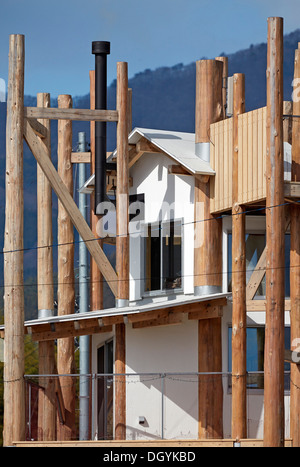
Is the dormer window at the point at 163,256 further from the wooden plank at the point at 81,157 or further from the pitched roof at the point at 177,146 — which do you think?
the wooden plank at the point at 81,157

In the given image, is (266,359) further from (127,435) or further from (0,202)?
(0,202)

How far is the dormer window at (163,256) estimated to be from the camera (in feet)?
81.9

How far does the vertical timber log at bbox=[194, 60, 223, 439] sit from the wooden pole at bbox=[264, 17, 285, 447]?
15.3ft

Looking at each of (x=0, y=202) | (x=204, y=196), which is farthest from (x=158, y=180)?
(x=0, y=202)

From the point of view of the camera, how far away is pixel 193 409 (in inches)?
918

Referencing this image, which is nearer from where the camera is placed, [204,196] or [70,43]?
[204,196]

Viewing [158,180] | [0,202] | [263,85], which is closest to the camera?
[158,180]

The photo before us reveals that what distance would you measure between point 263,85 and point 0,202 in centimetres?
4622

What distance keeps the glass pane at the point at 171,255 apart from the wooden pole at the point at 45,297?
293 cm

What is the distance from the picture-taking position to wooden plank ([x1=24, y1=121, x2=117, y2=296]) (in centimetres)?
2277

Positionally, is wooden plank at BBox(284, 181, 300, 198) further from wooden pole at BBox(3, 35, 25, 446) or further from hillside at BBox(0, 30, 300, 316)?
hillside at BBox(0, 30, 300, 316)

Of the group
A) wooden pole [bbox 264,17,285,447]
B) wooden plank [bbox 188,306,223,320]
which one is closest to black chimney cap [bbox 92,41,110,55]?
wooden plank [bbox 188,306,223,320]

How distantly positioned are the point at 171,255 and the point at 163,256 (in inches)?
13.7

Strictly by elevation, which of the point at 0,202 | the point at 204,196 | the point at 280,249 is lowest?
the point at 280,249
